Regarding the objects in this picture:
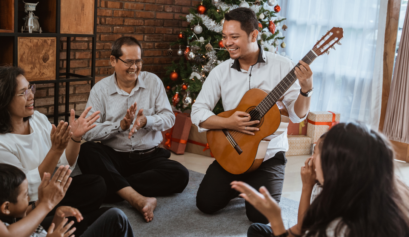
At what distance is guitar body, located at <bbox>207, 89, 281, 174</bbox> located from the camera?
2168mm

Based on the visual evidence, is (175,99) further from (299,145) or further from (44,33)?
(44,33)

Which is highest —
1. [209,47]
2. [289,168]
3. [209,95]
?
[209,47]

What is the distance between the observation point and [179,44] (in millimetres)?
4121

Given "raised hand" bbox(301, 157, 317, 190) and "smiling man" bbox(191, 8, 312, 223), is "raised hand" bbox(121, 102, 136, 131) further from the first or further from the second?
"raised hand" bbox(301, 157, 317, 190)

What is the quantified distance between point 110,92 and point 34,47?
682mm

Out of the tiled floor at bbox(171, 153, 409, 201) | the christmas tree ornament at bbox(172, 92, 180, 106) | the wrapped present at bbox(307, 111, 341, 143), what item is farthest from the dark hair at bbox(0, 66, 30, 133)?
the wrapped present at bbox(307, 111, 341, 143)

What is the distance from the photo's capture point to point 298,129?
379cm

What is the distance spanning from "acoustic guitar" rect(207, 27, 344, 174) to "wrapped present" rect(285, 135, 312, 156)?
149cm

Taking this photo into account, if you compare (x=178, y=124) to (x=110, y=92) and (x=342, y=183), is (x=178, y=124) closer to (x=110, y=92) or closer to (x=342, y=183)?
(x=110, y=92)

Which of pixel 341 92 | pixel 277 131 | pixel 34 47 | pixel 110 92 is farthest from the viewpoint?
pixel 341 92

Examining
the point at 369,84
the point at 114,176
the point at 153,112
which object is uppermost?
the point at 369,84

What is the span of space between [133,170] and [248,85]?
0.90 meters

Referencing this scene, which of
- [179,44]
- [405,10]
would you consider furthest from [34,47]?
[405,10]

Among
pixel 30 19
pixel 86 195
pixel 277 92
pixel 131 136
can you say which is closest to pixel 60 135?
pixel 86 195
